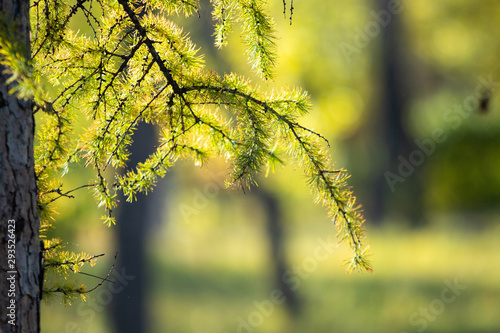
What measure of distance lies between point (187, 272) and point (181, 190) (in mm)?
3202

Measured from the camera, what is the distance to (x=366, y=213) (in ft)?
31.8

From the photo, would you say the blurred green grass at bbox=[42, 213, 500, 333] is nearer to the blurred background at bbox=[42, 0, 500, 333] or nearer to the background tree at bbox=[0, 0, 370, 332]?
the blurred background at bbox=[42, 0, 500, 333]

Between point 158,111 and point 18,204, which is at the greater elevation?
point 158,111

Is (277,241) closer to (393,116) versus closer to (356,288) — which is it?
(356,288)

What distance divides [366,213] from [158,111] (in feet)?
28.1

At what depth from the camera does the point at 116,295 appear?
595 cm

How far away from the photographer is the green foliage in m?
1.55

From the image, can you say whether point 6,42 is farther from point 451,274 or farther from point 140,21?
point 451,274

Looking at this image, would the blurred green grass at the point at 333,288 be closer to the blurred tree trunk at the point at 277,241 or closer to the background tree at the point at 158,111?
the blurred tree trunk at the point at 277,241

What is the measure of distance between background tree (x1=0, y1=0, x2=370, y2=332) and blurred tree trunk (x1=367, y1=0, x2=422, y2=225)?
26.9 ft

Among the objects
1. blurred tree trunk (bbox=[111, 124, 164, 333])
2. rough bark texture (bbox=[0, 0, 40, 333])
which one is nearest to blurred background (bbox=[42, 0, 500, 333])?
blurred tree trunk (bbox=[111, 124, 164, 333])

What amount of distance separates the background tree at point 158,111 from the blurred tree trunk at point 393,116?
8205 millimetres

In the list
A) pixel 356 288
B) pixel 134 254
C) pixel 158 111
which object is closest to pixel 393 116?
pixel 356 288

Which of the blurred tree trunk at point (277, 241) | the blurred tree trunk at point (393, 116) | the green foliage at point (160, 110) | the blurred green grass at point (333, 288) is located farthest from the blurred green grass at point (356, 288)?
the green foliage at point (160, 110)
